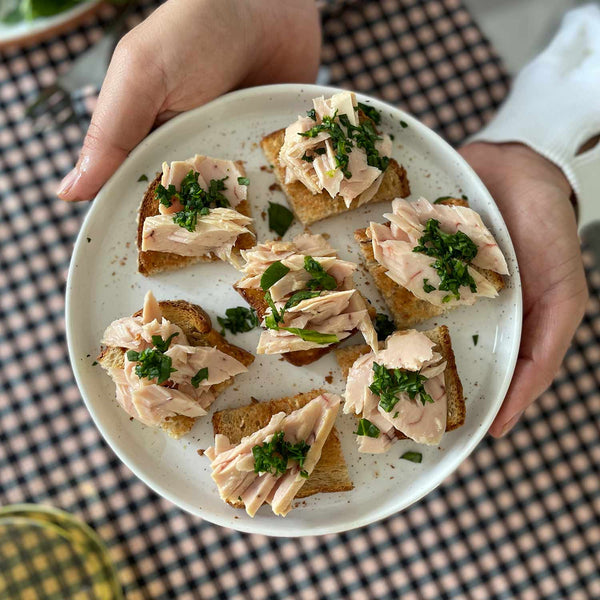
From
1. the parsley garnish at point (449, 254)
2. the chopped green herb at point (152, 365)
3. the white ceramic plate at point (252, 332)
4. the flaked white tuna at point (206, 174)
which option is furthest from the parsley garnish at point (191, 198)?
the parsley garnish at point (449, 254)

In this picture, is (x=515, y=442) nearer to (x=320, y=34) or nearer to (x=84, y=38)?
(x=320, y=34)

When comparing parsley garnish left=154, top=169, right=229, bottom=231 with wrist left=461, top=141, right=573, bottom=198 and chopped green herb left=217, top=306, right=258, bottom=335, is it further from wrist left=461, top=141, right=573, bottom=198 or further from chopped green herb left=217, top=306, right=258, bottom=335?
wrist left=461, top=141, right=573, bottom=198

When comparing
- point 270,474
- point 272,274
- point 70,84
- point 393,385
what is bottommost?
point 270,474

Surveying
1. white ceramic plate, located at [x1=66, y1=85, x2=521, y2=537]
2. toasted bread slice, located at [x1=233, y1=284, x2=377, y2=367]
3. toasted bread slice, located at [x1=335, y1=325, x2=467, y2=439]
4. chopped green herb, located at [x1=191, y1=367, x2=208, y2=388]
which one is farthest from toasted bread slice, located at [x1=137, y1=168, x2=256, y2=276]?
toasted bread slice, located at [x1=335, y1=325, x2=467, y2=439]

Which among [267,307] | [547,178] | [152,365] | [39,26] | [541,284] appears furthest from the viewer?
[39,26]

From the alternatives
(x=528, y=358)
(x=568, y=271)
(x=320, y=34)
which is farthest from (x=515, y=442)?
(x=320, y=34)

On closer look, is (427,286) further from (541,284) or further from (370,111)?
(370,111)

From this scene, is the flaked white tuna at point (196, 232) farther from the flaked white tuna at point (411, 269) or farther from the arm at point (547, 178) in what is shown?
the arm at point (547, 178)

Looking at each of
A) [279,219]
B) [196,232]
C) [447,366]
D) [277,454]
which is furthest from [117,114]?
[447,366]
